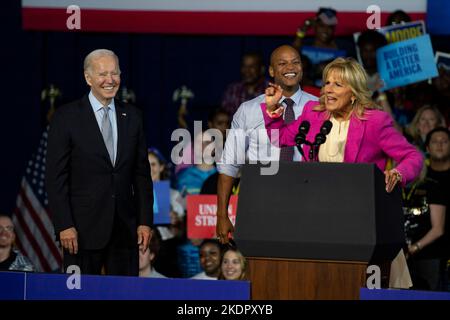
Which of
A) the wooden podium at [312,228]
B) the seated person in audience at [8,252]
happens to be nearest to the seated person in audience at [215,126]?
the seated person in audience at [8,252]

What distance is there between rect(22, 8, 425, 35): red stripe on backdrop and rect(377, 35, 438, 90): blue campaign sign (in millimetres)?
1373

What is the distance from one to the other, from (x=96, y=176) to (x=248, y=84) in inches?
114

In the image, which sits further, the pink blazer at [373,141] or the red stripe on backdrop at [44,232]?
the red stripe on backdrop at [44,232]

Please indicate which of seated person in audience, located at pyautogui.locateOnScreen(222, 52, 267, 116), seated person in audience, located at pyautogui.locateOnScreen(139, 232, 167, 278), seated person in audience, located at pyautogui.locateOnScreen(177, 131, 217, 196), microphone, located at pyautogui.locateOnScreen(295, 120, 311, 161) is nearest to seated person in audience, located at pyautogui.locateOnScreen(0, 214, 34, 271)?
seated person in audience, located at pyautogui.locateOnScreen(139, 232, 167, 278)

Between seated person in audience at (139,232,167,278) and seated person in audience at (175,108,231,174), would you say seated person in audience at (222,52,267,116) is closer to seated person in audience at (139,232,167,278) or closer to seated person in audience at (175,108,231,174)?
seated person in audience at (175,108,231,174)

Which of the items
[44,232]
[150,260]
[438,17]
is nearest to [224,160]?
[150,260]

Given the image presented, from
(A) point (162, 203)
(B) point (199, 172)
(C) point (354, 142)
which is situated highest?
(C) point (354, 142)

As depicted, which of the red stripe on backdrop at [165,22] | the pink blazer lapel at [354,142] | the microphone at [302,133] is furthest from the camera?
the red stripe on backdrop at [165,22]

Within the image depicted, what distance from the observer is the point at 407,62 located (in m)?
7.62

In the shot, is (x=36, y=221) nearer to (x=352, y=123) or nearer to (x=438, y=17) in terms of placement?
(x=438, y=17)

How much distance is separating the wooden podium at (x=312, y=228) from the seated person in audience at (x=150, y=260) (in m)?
2.86

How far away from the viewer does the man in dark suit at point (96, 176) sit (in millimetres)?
5305

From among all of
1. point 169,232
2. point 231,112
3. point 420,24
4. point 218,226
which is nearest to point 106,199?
point 218,226

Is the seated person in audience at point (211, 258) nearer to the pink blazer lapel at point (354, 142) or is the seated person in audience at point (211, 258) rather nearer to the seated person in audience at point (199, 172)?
the seated person in audience at point (199, 172)
